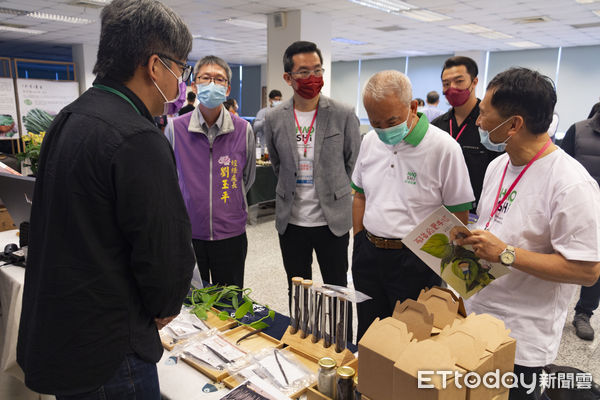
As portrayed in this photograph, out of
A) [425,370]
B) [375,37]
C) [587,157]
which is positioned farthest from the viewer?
[375,37]

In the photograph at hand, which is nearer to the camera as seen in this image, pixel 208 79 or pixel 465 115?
pixel 208 79

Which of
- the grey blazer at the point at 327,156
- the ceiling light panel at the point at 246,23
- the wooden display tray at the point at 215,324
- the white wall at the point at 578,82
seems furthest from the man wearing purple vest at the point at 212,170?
the white wall at the point at 578,82

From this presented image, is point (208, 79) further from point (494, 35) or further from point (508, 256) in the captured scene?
point (494, 35)

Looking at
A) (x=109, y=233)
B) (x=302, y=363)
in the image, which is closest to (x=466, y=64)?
(x=302, y=363)

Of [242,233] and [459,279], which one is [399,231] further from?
[242,233]

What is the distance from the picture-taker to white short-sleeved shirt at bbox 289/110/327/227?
7.22 ft

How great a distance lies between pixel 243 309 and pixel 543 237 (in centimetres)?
105

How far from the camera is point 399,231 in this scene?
1.69m

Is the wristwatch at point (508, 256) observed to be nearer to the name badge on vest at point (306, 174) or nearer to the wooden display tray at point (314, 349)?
the wooden display tray at point (314, 349)

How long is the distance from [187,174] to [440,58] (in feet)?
41.8

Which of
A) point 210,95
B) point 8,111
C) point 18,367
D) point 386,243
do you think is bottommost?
point 18,367

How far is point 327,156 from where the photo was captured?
2197 millimetres

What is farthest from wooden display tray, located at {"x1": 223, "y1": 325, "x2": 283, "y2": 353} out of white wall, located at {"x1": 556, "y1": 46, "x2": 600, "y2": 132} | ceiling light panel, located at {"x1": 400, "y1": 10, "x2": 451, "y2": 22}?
white wall, located at {"x1": 556, "y1": 46, "x2": 600, "y2": 132}

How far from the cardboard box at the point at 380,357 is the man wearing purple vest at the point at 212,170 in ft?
4.66
